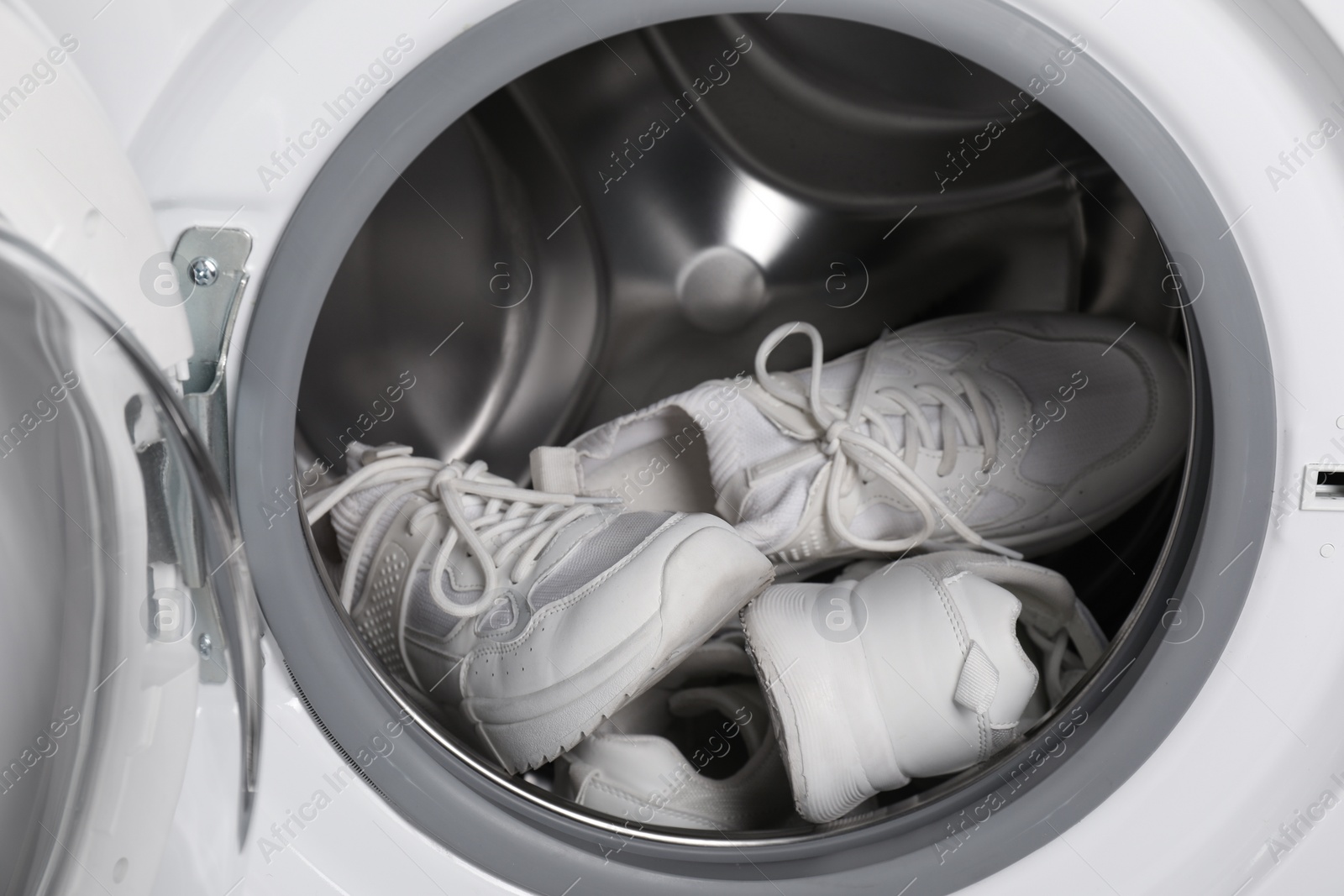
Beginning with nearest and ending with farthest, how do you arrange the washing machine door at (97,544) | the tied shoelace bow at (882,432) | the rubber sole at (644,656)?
the washing machine door at (97,544)
the rubber sole at (644,656)
the tied shoelace bow at (882,432)

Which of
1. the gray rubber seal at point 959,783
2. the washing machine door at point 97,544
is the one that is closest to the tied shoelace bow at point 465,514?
the gray rubber seal at point 959,783

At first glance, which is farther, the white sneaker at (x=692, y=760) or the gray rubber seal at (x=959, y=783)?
the white sneaker at (x=692, y=760)

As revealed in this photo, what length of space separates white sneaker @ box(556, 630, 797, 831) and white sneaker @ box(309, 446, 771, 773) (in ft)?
0.15

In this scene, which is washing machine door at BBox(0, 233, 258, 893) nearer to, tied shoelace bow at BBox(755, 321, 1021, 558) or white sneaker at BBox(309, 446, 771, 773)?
white sneaker at BBox(309, 446, 771, 773)

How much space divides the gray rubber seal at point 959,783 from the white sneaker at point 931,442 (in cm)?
20

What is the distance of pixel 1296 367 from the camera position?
46 cm

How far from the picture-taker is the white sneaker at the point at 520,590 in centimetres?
58

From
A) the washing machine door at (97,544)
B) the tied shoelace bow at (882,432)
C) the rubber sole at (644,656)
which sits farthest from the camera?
the tied shoelace bow at (882,432)

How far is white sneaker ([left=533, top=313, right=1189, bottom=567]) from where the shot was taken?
701 mm

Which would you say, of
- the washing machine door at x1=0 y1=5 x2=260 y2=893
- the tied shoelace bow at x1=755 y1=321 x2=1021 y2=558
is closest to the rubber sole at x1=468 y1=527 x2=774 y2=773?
the tied shoelace bow at x1=755 y1=321 x2=1021 y2=558

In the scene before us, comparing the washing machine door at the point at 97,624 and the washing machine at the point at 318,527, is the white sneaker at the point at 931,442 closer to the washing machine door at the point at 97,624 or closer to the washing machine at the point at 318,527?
the washing machine at the point at 318,527

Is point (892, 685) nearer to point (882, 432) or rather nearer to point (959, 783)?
point (959, 783)

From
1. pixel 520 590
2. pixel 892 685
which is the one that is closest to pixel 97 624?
pixel 520 590

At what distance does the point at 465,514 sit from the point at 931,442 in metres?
0.34
